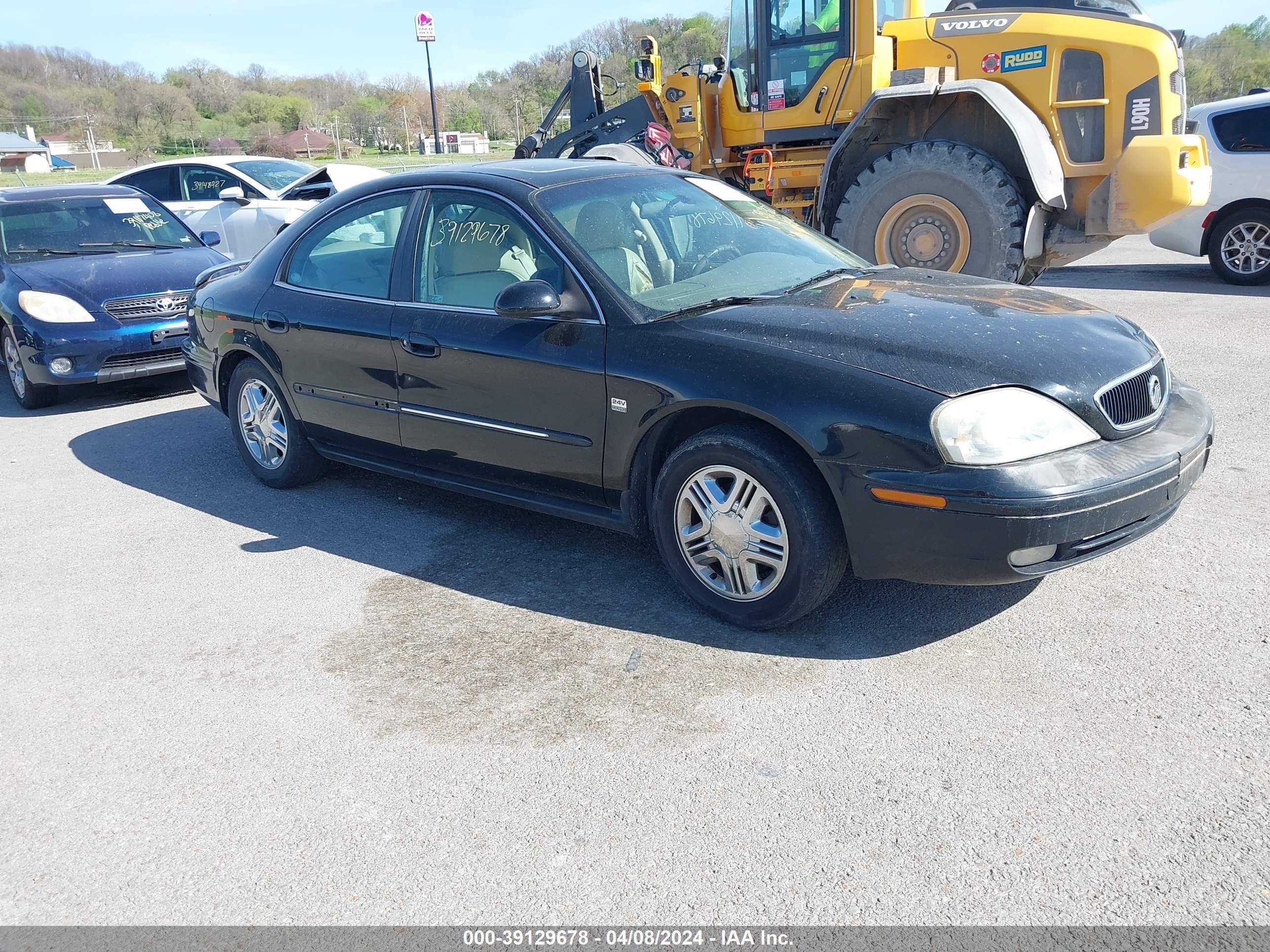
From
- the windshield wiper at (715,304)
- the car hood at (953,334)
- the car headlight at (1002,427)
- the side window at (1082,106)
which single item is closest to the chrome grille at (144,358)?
the windshield wiper at (715,304)

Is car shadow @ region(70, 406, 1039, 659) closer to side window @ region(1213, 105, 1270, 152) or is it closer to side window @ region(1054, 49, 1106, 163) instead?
side window @ region(1054, 49, 1106, 163)

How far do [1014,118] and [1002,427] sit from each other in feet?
19.5

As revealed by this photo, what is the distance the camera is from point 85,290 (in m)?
7.67

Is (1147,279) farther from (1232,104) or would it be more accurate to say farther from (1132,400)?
(1132,400)

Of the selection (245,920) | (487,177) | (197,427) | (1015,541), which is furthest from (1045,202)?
(245,920)

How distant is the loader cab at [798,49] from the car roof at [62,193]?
580cm

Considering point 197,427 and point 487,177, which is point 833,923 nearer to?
point 487,177

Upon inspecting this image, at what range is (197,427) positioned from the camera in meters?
6.95

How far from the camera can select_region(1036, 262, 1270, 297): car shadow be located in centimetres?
1005

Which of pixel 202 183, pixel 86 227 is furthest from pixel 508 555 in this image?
pixel 202 183

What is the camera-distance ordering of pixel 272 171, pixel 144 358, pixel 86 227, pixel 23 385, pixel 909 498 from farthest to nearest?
1. pixel 272 171
2. pixel 86 227
3. pixel 23 385
4. pixel 144 358
5. pixel 909 498

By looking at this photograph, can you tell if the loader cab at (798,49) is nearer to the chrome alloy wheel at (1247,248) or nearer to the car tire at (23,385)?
the chrome alloy wheel at (1247,248)

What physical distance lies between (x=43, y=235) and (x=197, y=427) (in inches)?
113

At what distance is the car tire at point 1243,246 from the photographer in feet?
32.5
